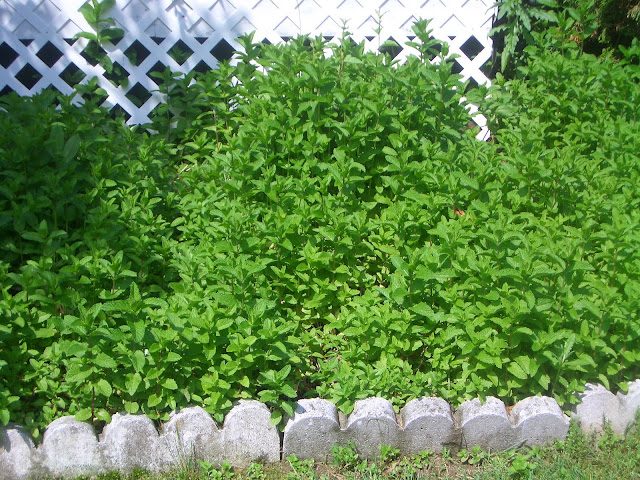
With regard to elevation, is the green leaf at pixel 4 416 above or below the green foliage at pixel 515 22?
below

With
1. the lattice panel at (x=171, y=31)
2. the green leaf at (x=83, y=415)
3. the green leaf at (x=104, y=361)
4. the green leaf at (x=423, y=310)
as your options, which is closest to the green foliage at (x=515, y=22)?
the lattice panel at (x=171, y=31)

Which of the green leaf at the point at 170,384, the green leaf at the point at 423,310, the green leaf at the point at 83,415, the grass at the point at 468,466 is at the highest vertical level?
the green leaf at the point at 423,310

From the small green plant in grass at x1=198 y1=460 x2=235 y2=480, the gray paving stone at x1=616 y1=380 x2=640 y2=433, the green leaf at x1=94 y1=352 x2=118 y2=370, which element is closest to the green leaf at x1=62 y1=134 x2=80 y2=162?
the green leaf at x1=94 y1=352 x2=118 y2=370

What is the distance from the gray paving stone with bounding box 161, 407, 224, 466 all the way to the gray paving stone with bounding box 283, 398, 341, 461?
1.09 ft

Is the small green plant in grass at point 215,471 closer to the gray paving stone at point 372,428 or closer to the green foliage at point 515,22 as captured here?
the gray paving stone at point 372,428

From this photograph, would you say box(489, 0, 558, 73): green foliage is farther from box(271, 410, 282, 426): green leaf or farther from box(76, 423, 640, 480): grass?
box(271, 410, 282, 426): green leaf

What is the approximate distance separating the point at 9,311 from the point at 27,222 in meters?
0.74

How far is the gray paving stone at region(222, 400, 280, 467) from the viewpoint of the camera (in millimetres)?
3268

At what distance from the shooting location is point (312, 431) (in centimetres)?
329

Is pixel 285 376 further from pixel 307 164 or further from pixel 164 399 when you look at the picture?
pixel 307 164

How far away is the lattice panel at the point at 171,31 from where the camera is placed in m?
5.24

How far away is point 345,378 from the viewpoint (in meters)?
3.41

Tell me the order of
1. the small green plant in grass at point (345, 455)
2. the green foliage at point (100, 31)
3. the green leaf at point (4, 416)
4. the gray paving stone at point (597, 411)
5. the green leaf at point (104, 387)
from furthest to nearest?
1. the green foliage at point (100, 31)
2. the gray paving stone at point (597, 411)
3. the small green plant in grass at point (345, 455)
4. the green leaf at point (104, 387)
5. the green leaf at point (4, 416)

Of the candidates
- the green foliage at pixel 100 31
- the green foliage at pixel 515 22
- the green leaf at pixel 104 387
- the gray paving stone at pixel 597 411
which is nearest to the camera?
the green leaf at pixel 104 387
